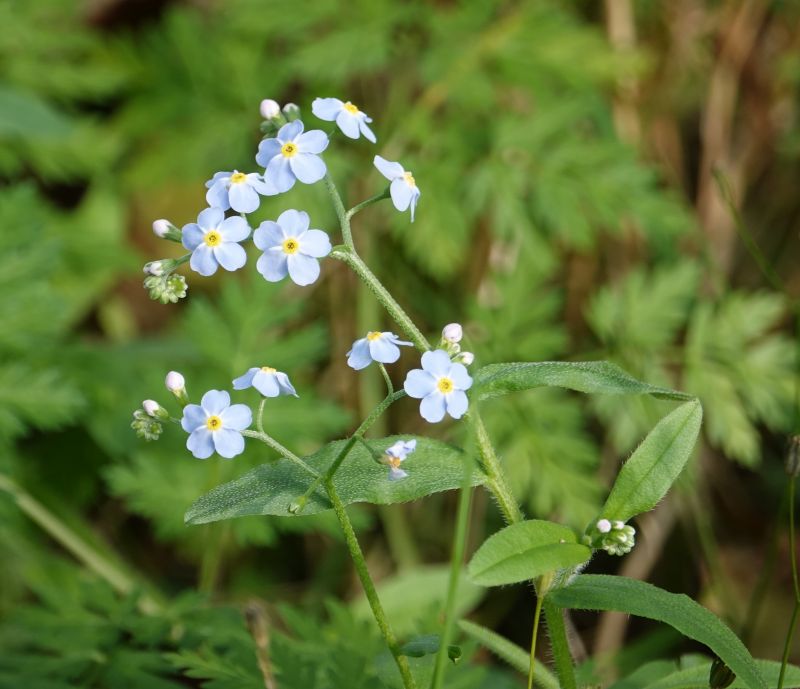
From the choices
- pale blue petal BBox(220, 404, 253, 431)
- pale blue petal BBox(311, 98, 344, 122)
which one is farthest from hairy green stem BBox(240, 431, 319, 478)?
pale blue petal BBox(311, 98, 344, 122)

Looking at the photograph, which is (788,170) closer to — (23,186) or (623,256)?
(623,256)

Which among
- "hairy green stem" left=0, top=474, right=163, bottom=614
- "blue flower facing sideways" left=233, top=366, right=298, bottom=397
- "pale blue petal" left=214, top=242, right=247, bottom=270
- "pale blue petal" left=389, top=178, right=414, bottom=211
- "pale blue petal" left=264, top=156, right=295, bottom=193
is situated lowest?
"hairy green stem" left=0, top=474, right=163, bottom=614

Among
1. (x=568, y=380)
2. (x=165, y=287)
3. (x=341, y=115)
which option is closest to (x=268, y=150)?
(x=341, y=115)

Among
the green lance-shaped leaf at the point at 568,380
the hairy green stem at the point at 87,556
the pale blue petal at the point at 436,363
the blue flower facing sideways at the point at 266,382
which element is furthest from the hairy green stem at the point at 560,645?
the hairy green stem at the point at 87,556

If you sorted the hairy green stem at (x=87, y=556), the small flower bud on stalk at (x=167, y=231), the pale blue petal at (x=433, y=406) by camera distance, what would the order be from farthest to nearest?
the hairy green stem at (x=87, y=556) < the small flower bud on stalk at (x=167, y=231) < the pale blue petal at (x=433, y=406)

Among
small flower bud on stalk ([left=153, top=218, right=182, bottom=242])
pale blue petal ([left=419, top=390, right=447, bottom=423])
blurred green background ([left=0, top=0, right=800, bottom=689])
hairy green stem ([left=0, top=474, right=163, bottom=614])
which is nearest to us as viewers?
pale blue petal ([left=419, top=390, right=447, bottom=423])

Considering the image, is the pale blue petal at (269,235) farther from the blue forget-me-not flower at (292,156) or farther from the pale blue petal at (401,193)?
the pale blue petal at (401,193)

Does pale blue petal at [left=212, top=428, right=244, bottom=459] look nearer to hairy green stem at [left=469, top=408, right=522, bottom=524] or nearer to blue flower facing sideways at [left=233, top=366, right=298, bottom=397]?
blue flower facing sideways at [left=233, top=366, right=298, bottom=397]
